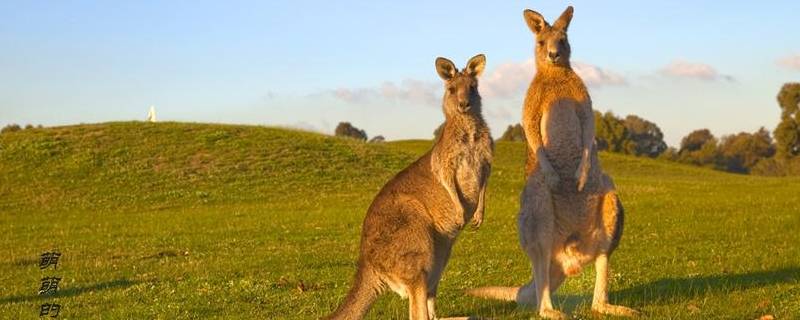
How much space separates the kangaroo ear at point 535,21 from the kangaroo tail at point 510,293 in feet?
8.32

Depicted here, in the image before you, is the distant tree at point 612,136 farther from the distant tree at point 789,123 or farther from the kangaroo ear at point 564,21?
the kangaroo ear at point 564,21

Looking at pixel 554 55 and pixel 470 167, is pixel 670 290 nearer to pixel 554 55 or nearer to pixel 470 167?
pixel 554 55

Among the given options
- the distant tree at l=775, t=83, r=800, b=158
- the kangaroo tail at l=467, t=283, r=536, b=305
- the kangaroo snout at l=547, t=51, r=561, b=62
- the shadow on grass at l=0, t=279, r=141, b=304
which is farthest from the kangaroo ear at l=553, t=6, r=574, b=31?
the distant tree at l=775, t=83, r=800, b=158

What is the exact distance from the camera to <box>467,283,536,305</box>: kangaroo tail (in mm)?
Answer: 8688

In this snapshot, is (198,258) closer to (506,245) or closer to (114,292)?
(114,292)

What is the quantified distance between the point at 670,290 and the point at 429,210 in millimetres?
4491

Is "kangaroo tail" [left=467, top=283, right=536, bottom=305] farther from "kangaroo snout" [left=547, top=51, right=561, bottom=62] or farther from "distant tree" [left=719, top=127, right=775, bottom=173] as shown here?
"distant tree" [left=719, top=127, right=775, bottom=173]

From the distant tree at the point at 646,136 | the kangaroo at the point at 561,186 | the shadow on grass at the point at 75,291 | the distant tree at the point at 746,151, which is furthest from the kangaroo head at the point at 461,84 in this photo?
the distant tree at the point at 646,136

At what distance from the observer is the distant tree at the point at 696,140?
9262 cm

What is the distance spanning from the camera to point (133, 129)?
4159 cm

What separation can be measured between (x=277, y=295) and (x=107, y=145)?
29.6m

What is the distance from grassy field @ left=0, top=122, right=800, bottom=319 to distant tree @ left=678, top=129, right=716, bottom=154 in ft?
192

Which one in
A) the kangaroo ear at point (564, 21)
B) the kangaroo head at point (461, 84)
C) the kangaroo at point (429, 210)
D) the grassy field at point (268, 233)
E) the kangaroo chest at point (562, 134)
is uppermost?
the kangaroo ear at point (564, 21)

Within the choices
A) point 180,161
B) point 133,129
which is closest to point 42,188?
point 180,161
